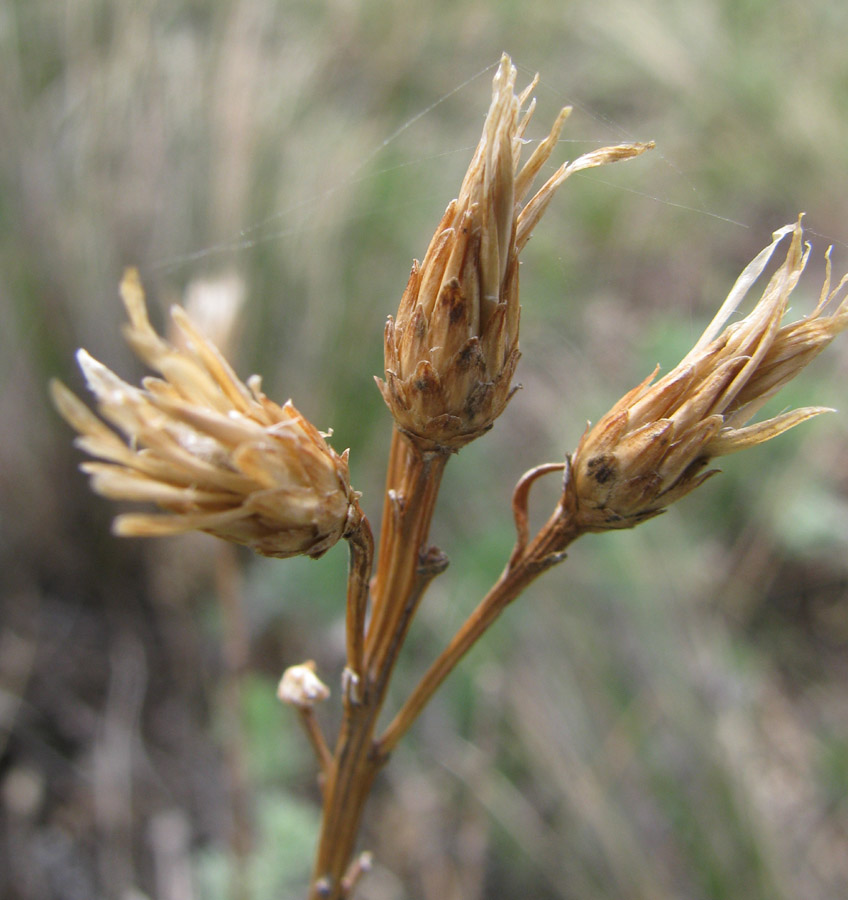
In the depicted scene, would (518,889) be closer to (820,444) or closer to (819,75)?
(820,444)

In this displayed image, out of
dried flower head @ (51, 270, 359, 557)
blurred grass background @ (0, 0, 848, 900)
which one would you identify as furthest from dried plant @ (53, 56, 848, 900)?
blurred grass background @ (0, 0, 848, 900)

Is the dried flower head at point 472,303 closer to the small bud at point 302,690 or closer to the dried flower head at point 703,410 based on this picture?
the dried flower head at point 703,410

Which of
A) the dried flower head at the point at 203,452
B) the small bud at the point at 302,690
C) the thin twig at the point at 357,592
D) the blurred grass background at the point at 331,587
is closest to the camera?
the dried flower head at the point at 203,452

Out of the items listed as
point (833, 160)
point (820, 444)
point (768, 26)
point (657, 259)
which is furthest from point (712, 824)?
point (768, 26)

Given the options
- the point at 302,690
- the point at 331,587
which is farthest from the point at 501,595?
the point at 331,587

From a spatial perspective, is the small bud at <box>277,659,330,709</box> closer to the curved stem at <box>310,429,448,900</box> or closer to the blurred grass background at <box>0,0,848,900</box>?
the curved stem at <box>310,429,448,900</box>

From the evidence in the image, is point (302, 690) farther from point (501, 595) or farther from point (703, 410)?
point (703, 410)

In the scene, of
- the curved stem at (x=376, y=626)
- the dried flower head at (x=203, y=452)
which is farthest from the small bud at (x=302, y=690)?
the dried flower head at (x=203, y=452)
